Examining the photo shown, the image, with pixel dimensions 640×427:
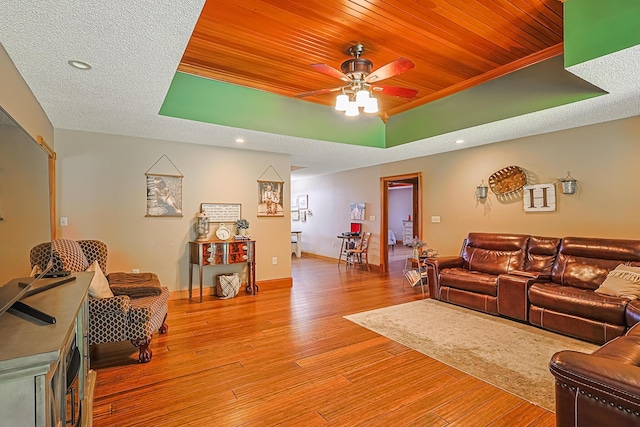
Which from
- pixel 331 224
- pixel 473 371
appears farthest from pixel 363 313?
pixel 331 224

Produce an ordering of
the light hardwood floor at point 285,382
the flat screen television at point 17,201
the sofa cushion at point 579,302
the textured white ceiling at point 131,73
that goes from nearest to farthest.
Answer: the flat screen television at point 17,201 → the textured white ceiling at point 131,73 → the light hardwood floor at point 285,382 → the sofa cushion at point 579,302

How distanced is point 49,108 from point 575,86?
209 inches

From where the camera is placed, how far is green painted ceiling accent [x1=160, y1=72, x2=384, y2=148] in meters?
3.77

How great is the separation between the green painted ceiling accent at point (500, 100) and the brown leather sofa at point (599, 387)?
110 inches

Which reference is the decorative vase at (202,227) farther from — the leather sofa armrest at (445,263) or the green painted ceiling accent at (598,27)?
the green painted ceiling accent at (598,27)

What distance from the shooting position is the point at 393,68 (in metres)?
2.77

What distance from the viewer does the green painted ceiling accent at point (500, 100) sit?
3.35 meters

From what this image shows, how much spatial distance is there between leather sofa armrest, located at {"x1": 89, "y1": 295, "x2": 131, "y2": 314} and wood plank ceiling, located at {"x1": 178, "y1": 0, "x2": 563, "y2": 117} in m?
2.40

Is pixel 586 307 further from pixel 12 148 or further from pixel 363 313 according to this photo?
pixel 12 148

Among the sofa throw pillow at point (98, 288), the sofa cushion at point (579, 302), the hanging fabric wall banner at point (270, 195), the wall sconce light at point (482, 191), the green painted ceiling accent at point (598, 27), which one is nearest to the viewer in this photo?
the green painted ceiling accent at point (598, 27)

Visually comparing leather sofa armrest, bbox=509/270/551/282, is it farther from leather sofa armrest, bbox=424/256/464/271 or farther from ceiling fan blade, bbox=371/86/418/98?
ceiling fan blade, bbox=371/86/418/98

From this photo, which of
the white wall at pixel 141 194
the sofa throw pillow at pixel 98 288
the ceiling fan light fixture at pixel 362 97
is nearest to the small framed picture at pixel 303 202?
the white wall at pixel 141 194

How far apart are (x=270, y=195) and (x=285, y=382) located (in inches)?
140

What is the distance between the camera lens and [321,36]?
9.87 ft
